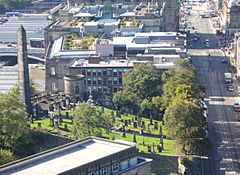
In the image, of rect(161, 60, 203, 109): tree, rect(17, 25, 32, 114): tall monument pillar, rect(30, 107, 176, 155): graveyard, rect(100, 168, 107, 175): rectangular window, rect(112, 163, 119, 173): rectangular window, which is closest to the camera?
rect(100, 168, 107, 175): rectangular window

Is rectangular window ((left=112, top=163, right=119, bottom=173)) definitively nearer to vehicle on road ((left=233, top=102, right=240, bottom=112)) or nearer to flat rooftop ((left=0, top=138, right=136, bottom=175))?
flat rooftop ((left=0, top=138, right=136, bottom=175))

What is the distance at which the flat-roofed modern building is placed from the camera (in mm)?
55375

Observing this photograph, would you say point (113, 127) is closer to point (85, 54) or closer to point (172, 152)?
point (172, 152)

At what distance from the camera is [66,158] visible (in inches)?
2276

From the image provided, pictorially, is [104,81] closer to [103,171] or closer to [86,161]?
[103,171]

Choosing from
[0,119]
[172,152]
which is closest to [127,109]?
[172,152]

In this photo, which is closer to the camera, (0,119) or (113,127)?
(0,119)

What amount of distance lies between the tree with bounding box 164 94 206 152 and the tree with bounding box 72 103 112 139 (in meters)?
7.80

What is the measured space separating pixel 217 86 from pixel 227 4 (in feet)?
172

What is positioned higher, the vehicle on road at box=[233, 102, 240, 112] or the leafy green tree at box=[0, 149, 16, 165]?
the leafy green tree at box=[0, 149, 16, 165]

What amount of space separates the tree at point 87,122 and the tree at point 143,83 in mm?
19661

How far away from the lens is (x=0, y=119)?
73.1m

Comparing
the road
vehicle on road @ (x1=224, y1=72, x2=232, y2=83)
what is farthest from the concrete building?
vehicle on road @ (x1=224, y1=72, x2=232, y2=83)

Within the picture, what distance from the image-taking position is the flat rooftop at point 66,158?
181ft
